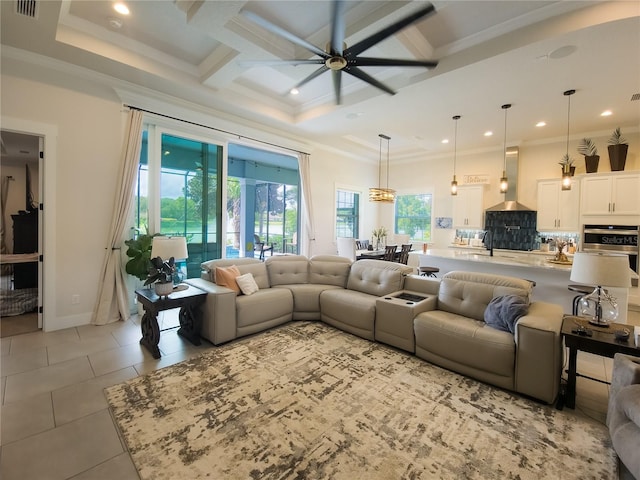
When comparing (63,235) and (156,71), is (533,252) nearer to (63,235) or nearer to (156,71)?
(156,71)

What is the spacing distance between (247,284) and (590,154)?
6977 mm

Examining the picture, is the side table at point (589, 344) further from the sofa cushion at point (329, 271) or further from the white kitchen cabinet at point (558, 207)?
the white kitchen cabinet at point (558, 207)

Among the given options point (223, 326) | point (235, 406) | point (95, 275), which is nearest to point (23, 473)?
point (235, 406)

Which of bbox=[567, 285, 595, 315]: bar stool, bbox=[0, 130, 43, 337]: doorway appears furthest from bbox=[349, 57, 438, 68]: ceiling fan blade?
bbox=[0, 130, 43, 337]: doorway

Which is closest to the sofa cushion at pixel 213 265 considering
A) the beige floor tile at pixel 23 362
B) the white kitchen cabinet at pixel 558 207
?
the beige floor tile at pixel 23 362

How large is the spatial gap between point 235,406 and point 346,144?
21.2 ft

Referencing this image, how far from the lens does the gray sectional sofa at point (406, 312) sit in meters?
2.45

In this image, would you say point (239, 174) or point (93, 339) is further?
point (239, 174)

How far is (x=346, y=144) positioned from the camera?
734 cm

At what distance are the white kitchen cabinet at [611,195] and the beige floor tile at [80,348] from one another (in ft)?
27.1

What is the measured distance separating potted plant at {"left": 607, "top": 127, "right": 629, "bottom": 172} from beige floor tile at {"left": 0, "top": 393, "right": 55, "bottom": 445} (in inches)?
339

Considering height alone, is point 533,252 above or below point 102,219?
below

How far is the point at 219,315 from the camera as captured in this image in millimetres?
3371

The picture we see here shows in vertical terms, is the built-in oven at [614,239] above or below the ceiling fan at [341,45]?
below
